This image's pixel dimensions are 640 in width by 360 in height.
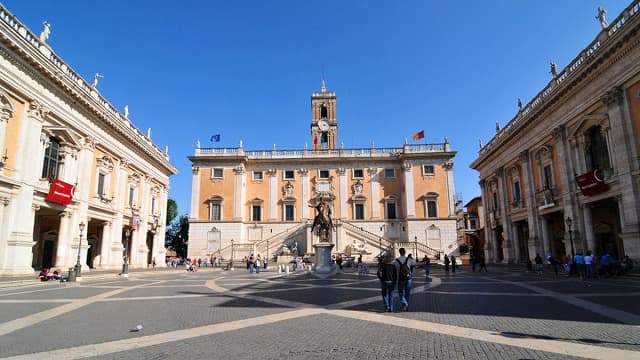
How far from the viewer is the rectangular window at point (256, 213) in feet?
164

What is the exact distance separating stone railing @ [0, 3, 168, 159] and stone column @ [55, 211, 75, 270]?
823cm

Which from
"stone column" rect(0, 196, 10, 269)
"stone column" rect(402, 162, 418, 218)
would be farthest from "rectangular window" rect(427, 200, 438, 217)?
"stone column" rect(0, 196, 10, 269)

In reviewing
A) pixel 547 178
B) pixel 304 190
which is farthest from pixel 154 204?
pixel 547 178

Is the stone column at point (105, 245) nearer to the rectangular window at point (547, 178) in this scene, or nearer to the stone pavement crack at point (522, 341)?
the stone pavement crack at point (522, 341)

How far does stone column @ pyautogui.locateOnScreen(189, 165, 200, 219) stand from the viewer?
49094mm

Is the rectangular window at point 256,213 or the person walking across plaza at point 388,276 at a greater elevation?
the rectangular window at point 256,213

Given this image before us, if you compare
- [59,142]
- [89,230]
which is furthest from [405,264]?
[89,230]

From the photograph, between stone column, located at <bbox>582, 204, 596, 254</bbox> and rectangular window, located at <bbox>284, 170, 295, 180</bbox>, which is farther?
rectangular window, located at <bbox>284, 170, 295, 180</bbox>

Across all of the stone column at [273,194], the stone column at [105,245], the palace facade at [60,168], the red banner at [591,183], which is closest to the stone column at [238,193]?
the stone column at [273,194]

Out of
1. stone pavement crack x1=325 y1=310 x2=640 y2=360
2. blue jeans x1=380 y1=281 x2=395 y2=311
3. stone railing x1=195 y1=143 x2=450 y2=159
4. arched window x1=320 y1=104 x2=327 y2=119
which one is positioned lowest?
stone pavement crack x1=325 y1=310 x2=640 y2=360

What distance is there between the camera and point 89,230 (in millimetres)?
31500

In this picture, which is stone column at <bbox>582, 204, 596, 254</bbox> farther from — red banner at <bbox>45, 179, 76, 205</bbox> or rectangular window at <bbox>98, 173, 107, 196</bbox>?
rectangular window at <bbox>98, 173, 107, 196</bbox>

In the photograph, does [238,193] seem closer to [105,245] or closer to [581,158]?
[105,245]

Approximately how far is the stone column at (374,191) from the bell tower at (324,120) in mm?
12255
